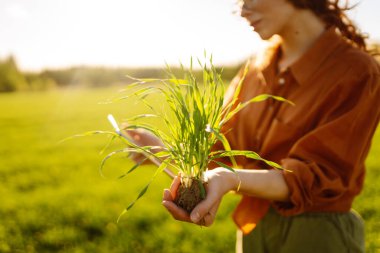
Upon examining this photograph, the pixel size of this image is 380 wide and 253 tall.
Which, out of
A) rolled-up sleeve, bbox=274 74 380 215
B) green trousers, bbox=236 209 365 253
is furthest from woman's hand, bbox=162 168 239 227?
green trousers, bbox=236 209 365 253

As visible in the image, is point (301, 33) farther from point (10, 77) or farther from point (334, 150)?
point (10, 77)

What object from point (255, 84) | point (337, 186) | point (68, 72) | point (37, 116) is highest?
point (255, 84)

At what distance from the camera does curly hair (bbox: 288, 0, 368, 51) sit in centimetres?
222

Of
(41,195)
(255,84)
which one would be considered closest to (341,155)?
(255,84)

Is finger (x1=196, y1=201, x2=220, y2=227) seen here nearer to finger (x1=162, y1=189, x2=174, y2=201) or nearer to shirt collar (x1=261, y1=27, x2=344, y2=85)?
finger (x1=162, y1=189, x2=174, y2=201)

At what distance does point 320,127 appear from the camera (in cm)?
199

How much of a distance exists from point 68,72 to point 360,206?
60.6 metres

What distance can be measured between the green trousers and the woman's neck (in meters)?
0.70

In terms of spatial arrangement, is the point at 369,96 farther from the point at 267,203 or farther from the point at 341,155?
the point at 267,203

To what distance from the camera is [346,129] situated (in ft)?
6.46

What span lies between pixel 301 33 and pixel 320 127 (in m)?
0.50

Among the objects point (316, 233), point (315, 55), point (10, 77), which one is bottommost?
point (10, 77)

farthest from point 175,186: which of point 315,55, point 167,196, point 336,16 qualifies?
point 336,16

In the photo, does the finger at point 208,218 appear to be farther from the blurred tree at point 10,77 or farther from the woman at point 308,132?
the blurred tree at point 10,77
